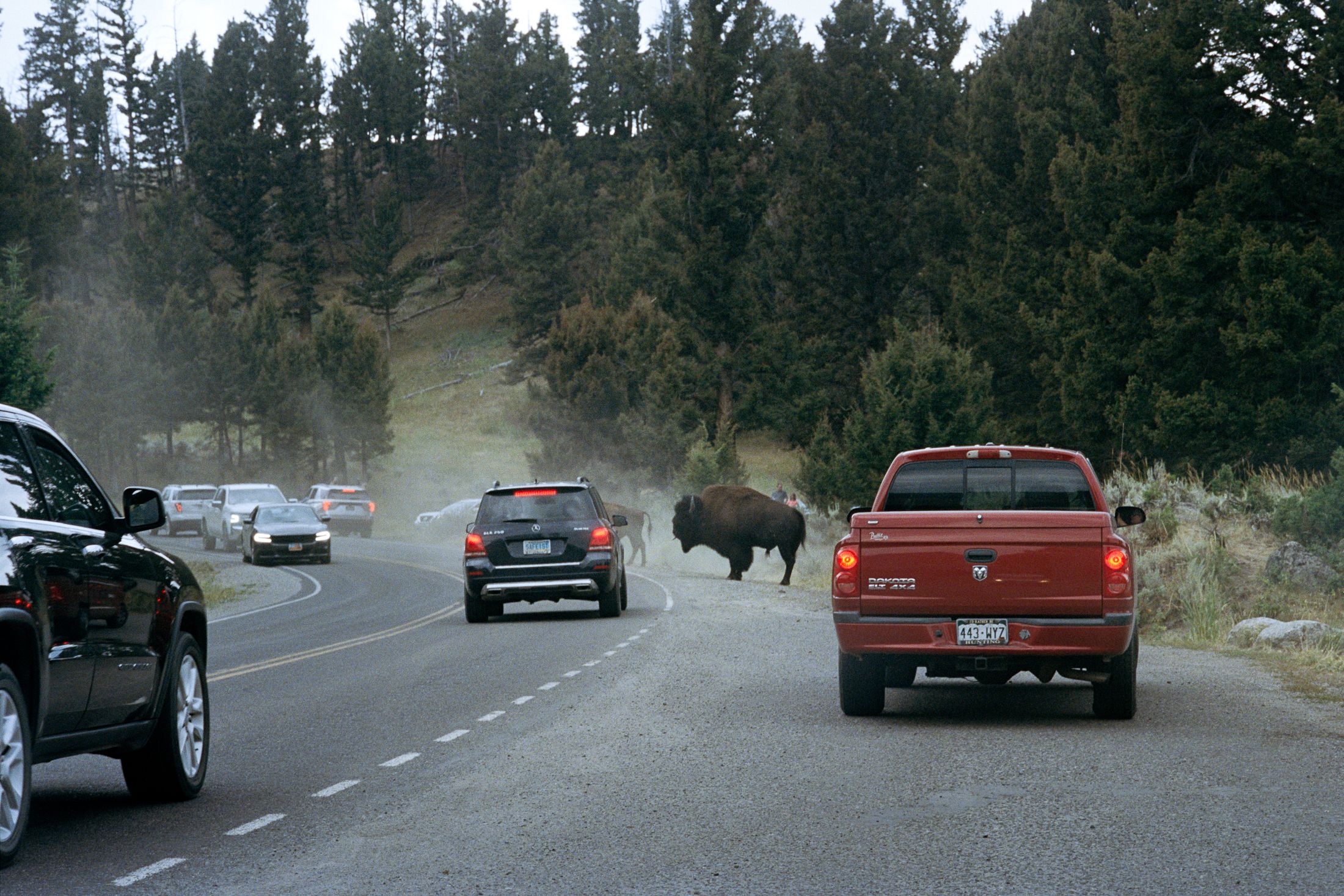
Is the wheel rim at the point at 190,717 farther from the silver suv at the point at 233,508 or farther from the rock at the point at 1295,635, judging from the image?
the silver suv at the point at 233,508

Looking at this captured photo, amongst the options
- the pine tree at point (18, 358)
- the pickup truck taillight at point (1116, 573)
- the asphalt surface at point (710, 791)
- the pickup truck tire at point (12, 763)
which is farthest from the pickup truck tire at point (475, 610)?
the pickup truck tire at point (12, 763)

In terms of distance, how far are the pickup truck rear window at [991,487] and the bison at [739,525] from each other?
18.6m

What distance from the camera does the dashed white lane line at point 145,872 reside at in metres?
6.18

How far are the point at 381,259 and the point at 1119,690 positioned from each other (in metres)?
98.0

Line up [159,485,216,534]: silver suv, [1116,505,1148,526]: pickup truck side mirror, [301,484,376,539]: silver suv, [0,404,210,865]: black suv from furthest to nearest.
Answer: [159,485,216,534]: silver suv < [301,484,376,539]: silver suv < [1116,505,1148,526]: pickup truck side mirror < [0,404,210,865]: black suv

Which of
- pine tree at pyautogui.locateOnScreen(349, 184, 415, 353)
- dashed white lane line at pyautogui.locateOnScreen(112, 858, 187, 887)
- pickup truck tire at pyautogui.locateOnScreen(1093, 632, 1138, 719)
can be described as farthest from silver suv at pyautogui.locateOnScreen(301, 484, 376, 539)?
dashed white lane line at pyautogui.locateOnScreen(112, 858, 187, 887)

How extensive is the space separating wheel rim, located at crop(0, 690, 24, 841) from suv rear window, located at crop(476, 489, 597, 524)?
1554 cm

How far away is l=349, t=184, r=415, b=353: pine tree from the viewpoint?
104688 millimetres

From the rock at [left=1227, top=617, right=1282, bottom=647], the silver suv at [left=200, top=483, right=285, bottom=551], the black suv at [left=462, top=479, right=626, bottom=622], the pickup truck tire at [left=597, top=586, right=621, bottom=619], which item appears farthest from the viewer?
the silver suv at [left=200, top=483, right=285, bottom=551]

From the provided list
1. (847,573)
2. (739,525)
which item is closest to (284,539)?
(739,525)

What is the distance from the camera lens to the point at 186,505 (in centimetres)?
5872

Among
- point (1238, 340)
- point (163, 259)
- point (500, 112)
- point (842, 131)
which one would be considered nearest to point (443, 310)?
point (500, 112)

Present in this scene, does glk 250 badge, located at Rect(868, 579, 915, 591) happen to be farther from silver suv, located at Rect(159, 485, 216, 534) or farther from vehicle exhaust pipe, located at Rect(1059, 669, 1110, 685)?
silver suv, located at Rect(159, 485, 216, 534)

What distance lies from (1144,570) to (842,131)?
56.4 metres
